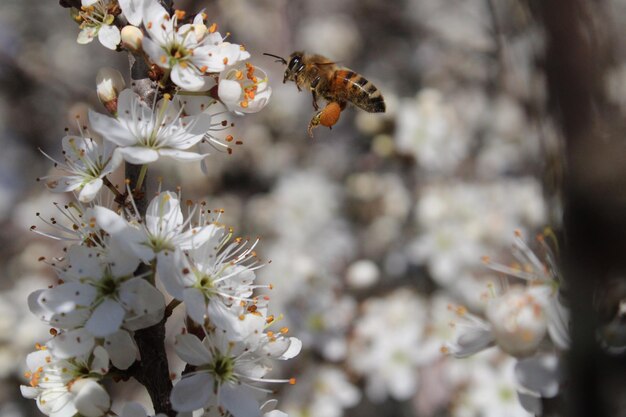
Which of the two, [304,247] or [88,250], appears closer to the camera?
[88,250]

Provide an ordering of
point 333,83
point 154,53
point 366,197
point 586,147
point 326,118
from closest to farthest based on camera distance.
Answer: point 586,147, point 154,53, point 326,118, point 333,83, point 366,197

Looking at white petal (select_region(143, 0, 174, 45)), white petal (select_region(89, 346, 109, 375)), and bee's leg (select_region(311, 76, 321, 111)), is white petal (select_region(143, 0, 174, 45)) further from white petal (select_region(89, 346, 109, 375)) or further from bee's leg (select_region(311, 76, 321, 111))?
bee's leg (select_region(311, 76, 321, 111))

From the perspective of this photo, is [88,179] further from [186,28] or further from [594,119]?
[594,119]

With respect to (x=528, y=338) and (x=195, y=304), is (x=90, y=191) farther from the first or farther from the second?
(x=528, y=338)

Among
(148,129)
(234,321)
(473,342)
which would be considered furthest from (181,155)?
(473,342)

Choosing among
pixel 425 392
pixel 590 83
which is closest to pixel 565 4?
pixel 590 83

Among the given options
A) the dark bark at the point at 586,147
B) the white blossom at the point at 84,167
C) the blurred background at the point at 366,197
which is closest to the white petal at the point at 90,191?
the white blossom at the point at 84,167

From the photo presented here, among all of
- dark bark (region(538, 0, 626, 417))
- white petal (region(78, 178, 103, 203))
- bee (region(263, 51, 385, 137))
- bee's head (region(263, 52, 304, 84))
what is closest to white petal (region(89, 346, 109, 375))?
white petal (region(78, 178, 103, 203))
